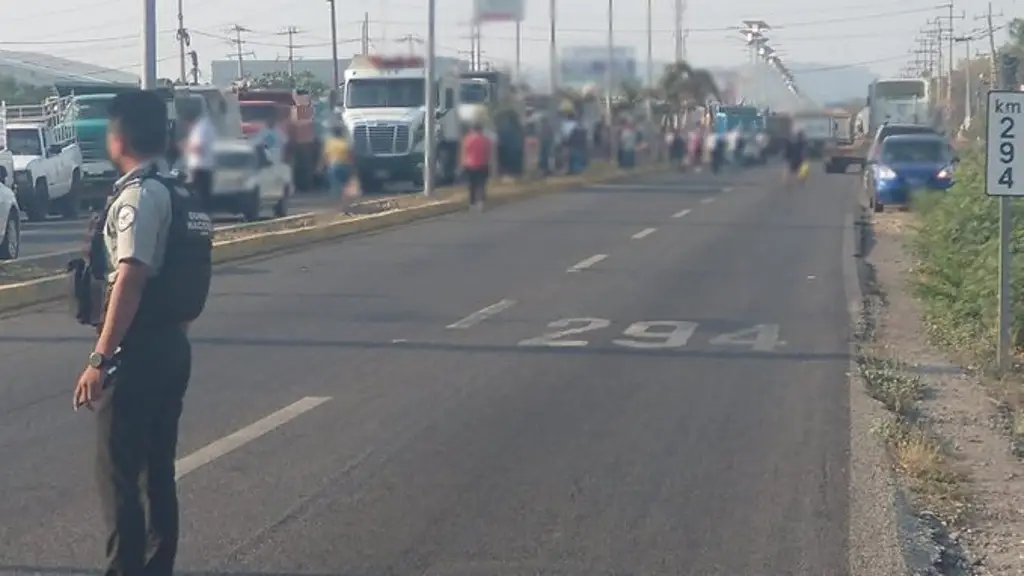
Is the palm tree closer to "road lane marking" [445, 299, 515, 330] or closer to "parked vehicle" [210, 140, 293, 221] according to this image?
"road lane marking" [445, 299, 515, 330]

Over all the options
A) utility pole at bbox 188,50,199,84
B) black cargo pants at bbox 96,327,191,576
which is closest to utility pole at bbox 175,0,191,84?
utility pole at bbox 188,50,199,84

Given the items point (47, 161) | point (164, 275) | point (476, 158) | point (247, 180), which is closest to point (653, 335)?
point (247, 180)

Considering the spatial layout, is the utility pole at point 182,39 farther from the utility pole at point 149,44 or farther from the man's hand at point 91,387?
the man's hand at point 91,387

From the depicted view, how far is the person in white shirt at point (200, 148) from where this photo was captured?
9.41 meters

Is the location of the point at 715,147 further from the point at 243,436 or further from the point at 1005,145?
the point at 243,436

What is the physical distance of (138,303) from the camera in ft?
18.0

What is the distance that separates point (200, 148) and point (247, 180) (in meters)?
8.37

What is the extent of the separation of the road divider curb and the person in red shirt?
133 cm

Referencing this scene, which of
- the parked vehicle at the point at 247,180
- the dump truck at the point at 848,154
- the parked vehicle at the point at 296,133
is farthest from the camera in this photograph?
the dump truck at the point at 848,154

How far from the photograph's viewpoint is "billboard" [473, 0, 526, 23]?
1731 cm

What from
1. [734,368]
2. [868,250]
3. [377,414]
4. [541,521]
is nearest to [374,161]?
[868,250]

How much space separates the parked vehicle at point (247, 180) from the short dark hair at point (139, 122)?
16.8 ft

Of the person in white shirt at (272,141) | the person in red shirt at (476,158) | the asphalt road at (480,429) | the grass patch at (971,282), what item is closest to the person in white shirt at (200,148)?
the asphalt road at (480,429)

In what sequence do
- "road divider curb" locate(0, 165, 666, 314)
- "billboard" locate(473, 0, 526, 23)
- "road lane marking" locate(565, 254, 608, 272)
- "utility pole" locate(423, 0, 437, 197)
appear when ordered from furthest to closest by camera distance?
1. "utility pole" locate(423, 0, 437, 197)
2. "road lane marking" locate(565, 254, 608, 272)
3. "billboard" locate(473, 0, 526, 23)
4. "road divider curb" locate(0, 165, 666, 314)
